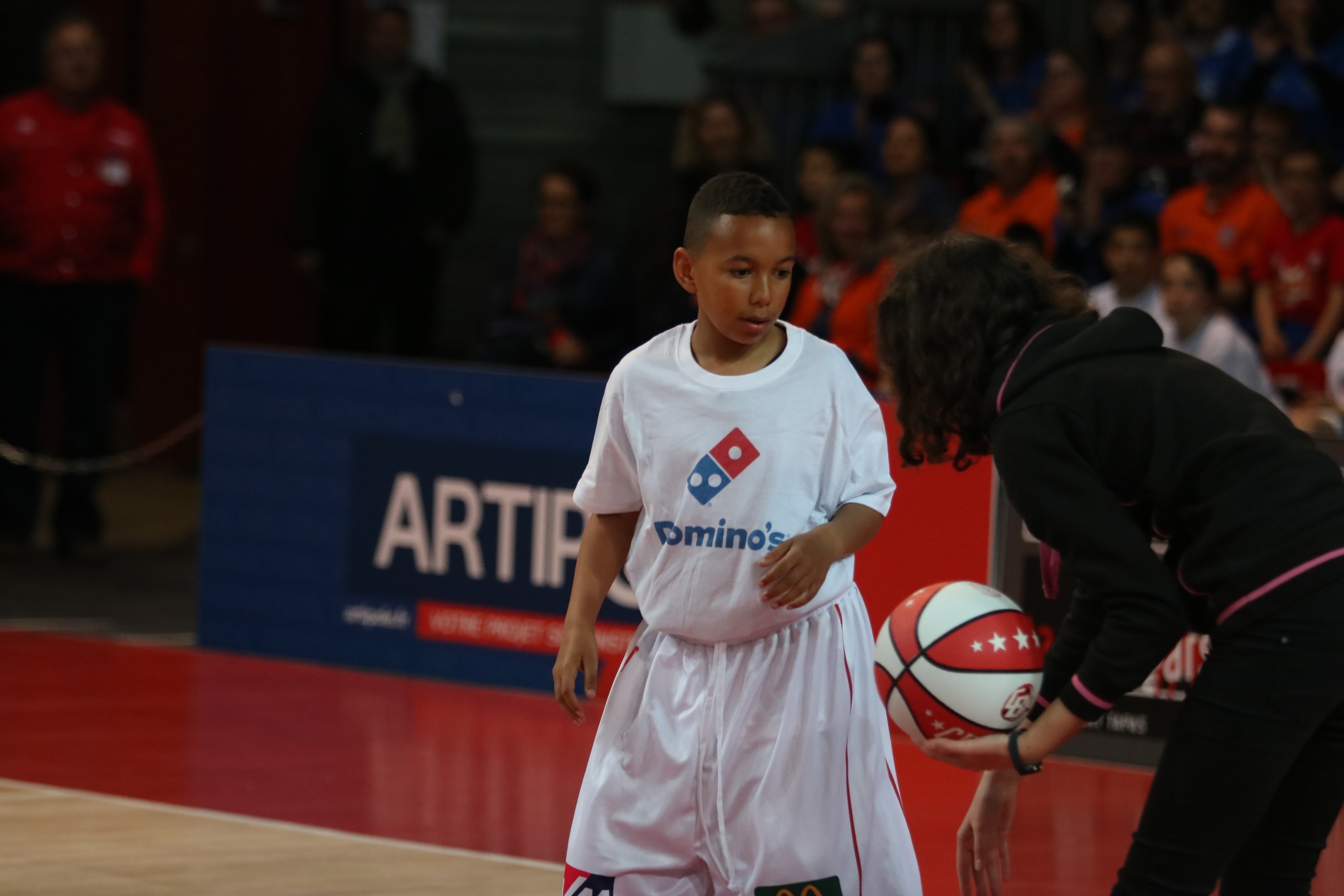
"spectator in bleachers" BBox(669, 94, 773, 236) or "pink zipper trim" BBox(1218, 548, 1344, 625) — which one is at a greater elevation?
"spectator in bleachers" BBox(669, 94, 773, 236)

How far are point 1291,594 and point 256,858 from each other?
313 centimetres

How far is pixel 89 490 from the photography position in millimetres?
10211

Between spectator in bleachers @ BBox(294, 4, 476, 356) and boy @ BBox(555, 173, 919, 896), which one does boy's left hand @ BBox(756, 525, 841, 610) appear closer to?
boy @ BBox(555, 173, 919, 896)

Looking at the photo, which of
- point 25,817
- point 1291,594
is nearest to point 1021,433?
point 1291,594

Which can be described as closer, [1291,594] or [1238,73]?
[1291,594]

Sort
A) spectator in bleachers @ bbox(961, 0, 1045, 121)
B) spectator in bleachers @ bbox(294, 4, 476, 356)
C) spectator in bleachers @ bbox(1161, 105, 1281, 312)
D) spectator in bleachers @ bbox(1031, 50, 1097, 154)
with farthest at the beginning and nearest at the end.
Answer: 1. spectator in bleachers @ bbox(294, 4, 476, 356)
2. spectator in bleachers @ bbox(961, 0, 1045, 121)
3. spectator in bleachers @ bbox(1031, 50, 1097, 154)
4. spectator in bleachers @ bbox(1161, 105, 1281, 312)

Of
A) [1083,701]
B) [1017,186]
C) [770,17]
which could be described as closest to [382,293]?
[770,17]

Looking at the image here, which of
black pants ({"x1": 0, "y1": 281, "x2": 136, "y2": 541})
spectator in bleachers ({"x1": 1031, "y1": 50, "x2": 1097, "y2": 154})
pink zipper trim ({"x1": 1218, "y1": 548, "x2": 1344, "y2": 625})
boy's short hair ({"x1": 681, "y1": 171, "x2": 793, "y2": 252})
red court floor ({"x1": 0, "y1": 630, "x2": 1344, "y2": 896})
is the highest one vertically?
spectator in bleachers ({"x1": 1031, "y1": 50, "x2": 1097, "y2": 154})

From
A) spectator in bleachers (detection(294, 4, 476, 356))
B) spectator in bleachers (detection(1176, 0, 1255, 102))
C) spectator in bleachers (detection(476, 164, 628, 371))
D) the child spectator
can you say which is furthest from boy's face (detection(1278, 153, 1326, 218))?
spectator in bleachers (detection(294, 4, 476, 356))

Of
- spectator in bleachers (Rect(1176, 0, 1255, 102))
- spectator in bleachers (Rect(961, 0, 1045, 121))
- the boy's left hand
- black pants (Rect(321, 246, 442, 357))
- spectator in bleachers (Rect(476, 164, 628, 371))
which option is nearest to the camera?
the boy's left hand

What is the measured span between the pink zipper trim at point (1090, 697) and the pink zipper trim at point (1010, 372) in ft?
1.43

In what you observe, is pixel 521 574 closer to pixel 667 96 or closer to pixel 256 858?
pixel 256 858

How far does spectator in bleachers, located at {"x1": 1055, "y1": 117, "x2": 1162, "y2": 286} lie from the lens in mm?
9500

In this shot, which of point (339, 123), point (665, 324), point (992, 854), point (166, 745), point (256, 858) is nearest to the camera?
point (992, 854)
